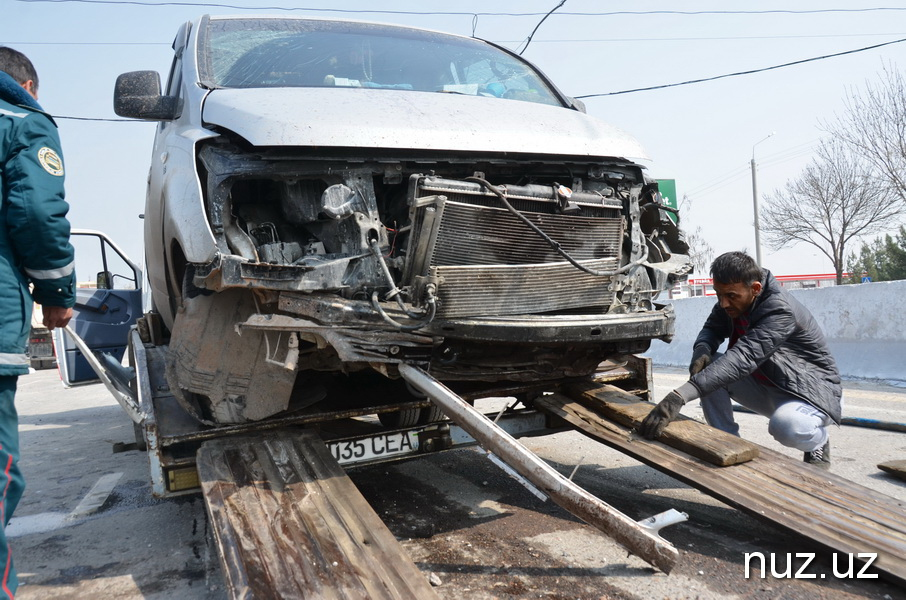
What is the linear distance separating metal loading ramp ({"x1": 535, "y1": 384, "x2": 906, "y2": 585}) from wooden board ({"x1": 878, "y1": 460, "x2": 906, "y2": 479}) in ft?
3.37

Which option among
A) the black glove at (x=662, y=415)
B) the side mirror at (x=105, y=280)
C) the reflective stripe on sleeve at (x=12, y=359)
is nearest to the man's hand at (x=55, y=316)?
the reflective stripe on sleeve at (x=12, y=359)

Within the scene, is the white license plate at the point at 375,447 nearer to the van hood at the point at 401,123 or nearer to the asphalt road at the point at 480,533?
the asphalt road at the point at 480,533

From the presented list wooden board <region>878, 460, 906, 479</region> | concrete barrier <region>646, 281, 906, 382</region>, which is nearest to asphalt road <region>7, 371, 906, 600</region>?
wooden board <region>878, 460, 906, 479</region>

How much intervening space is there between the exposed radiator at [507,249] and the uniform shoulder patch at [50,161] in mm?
1391

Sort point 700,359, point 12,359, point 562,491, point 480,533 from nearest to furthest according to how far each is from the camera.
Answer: point 12,359, point 562,491, point 480,533, point 700,359

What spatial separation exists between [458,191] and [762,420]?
4.02m

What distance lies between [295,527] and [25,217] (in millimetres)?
1522

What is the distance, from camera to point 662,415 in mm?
3355

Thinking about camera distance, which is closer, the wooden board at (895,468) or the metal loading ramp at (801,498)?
the metal loading ramp at (801,498)

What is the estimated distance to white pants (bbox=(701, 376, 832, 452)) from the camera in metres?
3.43

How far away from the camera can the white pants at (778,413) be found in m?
3.43

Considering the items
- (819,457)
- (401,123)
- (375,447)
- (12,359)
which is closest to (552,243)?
(401,123)

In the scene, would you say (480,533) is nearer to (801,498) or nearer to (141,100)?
(801,498)

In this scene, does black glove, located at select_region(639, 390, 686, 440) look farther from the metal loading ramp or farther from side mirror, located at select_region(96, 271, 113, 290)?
side mirror, located at select_region(96, 271, 113, 290)
